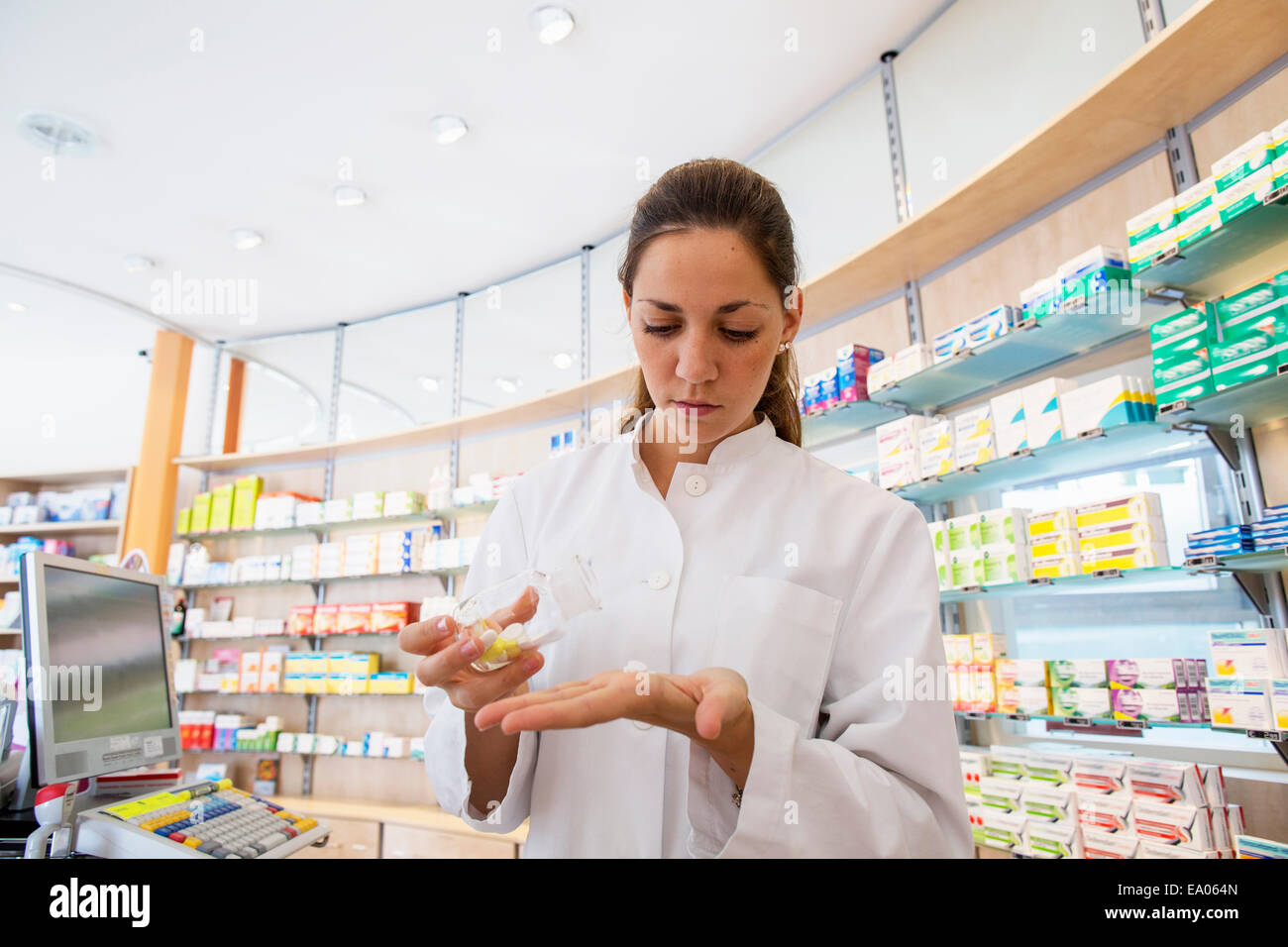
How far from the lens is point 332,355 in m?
6.49

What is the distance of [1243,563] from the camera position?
1.91 meters

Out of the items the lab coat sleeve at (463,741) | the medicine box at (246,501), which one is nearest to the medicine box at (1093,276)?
the lab coat sleeve at (463,741)

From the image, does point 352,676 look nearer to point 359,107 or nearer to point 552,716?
point 359,107

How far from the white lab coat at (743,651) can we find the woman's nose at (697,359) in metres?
0.15

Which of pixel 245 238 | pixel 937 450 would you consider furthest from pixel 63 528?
pixel 937 450

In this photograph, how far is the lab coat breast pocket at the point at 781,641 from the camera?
3.19 feet

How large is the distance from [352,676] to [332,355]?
301 cm

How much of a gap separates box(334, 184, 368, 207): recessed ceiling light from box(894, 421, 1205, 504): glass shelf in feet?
11.8

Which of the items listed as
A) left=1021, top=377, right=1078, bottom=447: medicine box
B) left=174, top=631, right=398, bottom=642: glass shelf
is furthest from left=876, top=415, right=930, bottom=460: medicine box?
left=174, top=631, right=398, bottom=642: glass shelf

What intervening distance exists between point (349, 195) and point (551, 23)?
1845 mm

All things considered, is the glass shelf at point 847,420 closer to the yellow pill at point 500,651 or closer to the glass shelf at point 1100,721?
the glass shelf at point 1100,721

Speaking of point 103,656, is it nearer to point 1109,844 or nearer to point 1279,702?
point 1109,844
